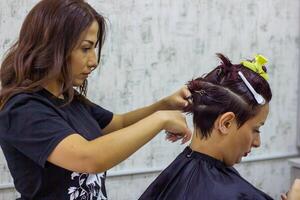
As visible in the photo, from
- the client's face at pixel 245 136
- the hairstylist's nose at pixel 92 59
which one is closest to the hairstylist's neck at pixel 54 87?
the hairstylist's nose at pixel 92 59

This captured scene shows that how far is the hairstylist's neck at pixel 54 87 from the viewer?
1.24m

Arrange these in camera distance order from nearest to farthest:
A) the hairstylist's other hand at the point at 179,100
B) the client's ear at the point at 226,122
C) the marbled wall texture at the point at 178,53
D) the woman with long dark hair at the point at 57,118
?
the woman with long dark hair at the point at 57,118 → the client's ear at the point at 226,122 → the hairstylist's other hand at the point at 179,100 → the marbled wall texture at the point at 178,53

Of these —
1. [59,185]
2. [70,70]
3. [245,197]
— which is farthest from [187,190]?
[70,70]

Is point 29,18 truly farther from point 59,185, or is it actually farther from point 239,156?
point 239,156

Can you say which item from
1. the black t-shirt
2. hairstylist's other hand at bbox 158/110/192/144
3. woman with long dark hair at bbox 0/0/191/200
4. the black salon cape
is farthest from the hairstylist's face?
the black salon cape

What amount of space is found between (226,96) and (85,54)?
390mm

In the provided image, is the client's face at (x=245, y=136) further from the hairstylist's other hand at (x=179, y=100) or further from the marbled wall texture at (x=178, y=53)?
the marbled wall texture at (x=178, y=53)

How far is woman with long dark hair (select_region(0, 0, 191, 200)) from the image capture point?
108cm

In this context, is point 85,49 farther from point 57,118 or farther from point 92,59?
point 57,118

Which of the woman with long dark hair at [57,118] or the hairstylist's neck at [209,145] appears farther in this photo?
the hairstylist's neck at [209,145]

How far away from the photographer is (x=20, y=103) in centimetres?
113

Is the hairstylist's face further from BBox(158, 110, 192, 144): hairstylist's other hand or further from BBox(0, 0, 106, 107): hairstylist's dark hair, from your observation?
BBox(158, 110, 192, 144): hairstylist's other hand

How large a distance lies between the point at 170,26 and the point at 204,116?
4.42 feet

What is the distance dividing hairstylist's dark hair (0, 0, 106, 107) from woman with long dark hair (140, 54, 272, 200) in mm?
356
